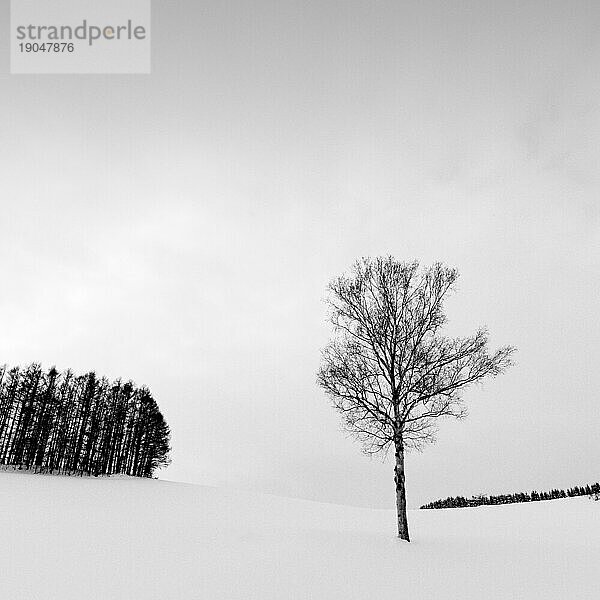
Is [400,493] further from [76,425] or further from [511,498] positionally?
[76,425]

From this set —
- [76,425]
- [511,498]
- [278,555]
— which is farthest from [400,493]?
[76,425]

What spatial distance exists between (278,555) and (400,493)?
504 centimetres

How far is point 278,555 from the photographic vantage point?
9258mm

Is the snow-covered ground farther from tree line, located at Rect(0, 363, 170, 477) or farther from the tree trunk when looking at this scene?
tree line, located at Rect(0, 363, 170, 477)

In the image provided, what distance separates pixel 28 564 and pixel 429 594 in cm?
808

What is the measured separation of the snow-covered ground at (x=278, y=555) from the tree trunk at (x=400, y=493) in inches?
21.6

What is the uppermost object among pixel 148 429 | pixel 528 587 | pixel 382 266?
pixel 382 266

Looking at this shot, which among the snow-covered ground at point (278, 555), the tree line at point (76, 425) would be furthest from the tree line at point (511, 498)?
the tree line at point (76, 425)

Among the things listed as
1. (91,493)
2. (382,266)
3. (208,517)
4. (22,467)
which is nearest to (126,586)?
(208,517)

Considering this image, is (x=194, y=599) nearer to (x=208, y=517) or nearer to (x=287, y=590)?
(x=287, y=590)

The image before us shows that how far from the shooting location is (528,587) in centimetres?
795

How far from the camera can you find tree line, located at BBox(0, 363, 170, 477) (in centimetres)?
3775

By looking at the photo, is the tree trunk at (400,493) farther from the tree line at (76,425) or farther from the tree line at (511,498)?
the tree line at (76,425)

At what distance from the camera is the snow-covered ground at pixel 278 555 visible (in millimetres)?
6969
